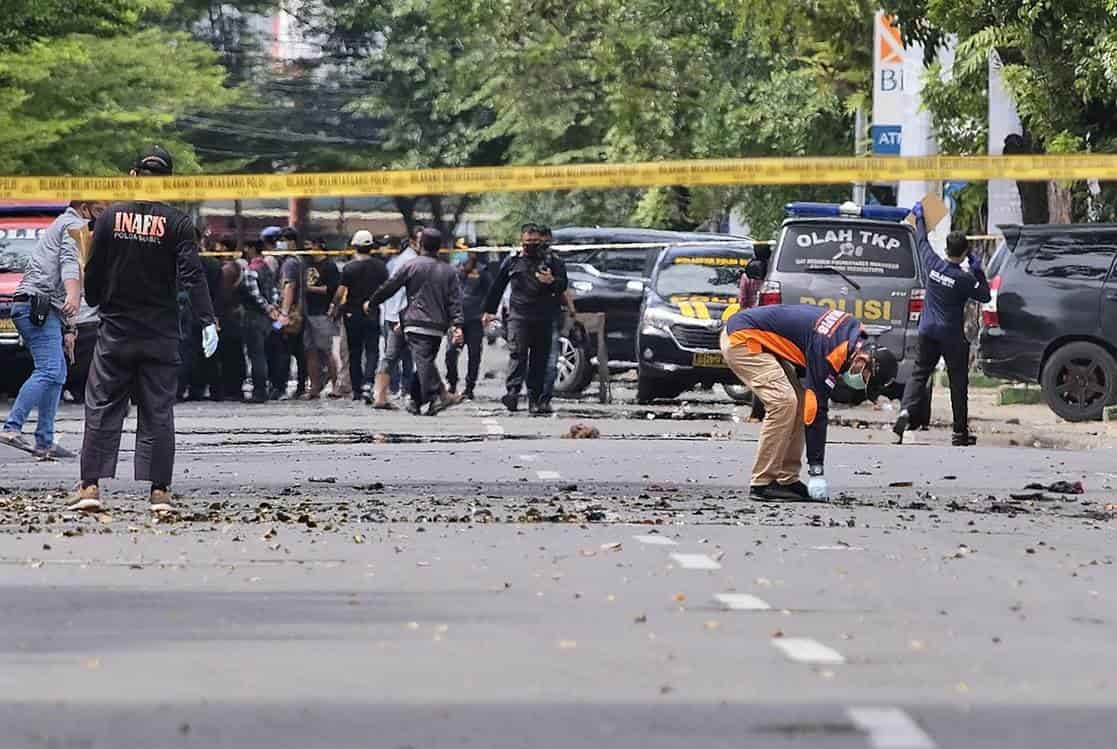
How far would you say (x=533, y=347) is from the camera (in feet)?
81.1

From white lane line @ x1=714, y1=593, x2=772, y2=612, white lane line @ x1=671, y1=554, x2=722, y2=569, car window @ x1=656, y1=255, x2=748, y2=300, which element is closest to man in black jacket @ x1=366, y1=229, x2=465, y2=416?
car window @ x1=656, y1=255, x2=748, y2=300

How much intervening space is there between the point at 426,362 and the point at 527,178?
553 centimetres

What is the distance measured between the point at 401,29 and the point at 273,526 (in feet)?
183

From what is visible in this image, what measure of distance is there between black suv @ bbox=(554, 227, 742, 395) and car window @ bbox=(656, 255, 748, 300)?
1929 millimetres

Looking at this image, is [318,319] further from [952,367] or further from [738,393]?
[952,367]

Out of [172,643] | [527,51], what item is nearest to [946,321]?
[172,643]

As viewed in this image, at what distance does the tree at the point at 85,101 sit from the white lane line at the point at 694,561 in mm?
29752

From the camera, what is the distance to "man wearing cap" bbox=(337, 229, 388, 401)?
27.9 metres

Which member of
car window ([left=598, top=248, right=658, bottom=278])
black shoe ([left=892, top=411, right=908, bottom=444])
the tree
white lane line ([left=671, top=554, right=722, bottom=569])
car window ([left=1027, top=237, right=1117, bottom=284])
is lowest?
white lane line ([left=671, top=554, right=722, bottom=569])

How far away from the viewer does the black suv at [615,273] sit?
1180 inches

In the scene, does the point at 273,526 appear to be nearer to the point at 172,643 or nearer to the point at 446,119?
the point at 172,643

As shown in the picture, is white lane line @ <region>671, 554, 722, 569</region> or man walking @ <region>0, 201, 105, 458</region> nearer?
white lane line @ <region>671, 554, 722, 569</region>

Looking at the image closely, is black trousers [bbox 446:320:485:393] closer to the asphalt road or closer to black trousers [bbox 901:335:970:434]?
black trousers [bbox 901:335:970:434]

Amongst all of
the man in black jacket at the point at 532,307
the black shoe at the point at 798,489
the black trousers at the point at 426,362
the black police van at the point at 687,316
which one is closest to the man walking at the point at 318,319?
the black police van at the point at 687,316
